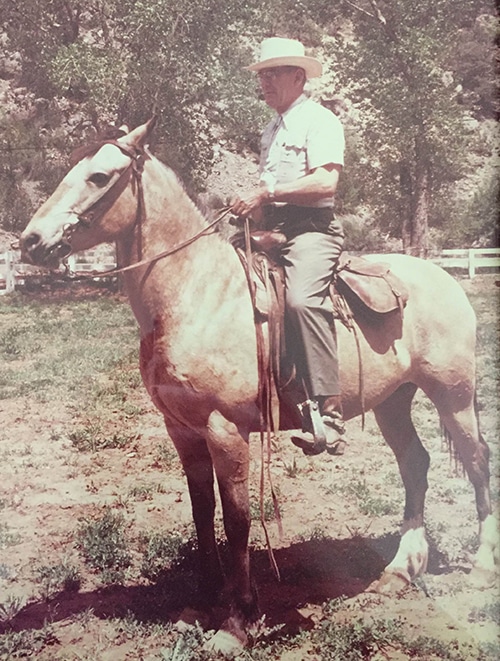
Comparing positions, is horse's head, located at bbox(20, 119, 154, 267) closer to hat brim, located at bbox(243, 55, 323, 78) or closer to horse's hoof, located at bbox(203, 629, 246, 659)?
hat brim, located at bbox(243, 55, 323, 78)

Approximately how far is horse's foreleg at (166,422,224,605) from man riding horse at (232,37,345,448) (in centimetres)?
63

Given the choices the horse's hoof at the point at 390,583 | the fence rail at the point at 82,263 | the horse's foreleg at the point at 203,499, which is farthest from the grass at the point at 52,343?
the horse's hoof at the point at 390,583

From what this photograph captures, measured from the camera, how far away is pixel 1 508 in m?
3.35

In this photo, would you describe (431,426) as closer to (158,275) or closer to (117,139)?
(158,275)

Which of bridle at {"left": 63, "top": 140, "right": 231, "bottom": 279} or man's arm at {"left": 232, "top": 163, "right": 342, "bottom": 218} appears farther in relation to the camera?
man's arm at {"left": 232, "top": 163, "right": 342, "bottom": 218}

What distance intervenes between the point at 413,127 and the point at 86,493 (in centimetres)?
247

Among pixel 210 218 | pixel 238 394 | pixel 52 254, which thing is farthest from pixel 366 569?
pixel 52 254

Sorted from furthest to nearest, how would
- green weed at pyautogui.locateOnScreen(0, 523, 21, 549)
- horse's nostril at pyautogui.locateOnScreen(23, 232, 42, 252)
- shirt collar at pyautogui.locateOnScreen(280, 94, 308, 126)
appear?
green weed at pyautogui.locateOnScreen(0, 523, 21, 549) → shirt collar at pyautogui.locateOnScreen(280, 94, 308, 126) → horse's nostril at pyautogui.locateOnScreen(23, 232, 42, 252)

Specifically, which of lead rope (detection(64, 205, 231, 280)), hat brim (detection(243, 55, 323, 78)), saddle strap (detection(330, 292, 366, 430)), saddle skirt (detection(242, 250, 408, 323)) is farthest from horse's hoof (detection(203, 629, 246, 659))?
hat brim (detection(243, 55, 323, 78))

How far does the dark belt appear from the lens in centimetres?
321

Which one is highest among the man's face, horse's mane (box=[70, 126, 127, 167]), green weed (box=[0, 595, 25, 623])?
the man's face

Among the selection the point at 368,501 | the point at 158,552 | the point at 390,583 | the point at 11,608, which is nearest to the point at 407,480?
the point at 368,501

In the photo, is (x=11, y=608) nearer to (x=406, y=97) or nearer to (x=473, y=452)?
(x=473, y=452)

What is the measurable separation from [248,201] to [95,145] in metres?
0.71
